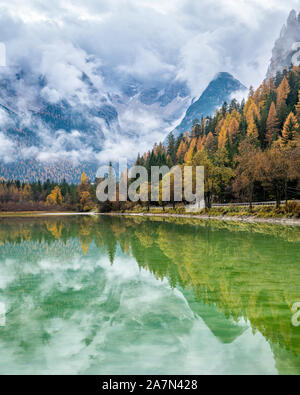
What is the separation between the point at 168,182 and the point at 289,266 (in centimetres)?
5913

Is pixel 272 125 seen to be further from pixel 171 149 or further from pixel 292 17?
pixel 292 17

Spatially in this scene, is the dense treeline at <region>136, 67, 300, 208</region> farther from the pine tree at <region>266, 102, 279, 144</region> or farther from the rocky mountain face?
the rocky mountain face

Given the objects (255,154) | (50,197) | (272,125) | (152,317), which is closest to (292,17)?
(272,125)

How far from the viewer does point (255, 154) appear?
156 feet

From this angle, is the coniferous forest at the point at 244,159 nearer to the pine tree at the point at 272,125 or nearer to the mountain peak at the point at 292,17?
the pine tree at the point at 272,125

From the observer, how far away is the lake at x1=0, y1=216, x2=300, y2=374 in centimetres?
497

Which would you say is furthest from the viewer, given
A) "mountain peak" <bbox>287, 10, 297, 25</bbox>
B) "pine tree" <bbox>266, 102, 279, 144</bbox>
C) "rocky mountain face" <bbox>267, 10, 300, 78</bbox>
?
"mountain peak" <bbox>287, 10, 297, 25</bbox>

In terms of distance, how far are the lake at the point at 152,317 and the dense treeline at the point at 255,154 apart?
96.5 feet

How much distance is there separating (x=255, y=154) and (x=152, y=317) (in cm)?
4430

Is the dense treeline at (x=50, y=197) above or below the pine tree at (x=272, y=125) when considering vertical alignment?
below

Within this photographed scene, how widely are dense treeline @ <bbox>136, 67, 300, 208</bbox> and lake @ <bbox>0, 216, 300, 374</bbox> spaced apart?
29425mm

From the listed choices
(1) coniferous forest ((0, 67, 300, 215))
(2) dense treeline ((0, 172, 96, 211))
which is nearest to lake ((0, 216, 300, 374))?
(1) coniferous forest ((0, 67, 300, 215))

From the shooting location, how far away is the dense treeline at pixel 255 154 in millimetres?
41162

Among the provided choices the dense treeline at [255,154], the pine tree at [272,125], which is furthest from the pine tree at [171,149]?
the pine tree at [272,125]
